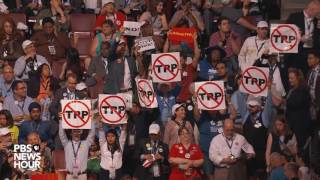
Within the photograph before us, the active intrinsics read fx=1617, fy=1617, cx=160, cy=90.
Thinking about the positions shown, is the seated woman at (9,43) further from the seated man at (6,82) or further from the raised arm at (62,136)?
the raised arm at (62,136)

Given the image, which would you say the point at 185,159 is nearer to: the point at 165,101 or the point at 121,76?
the point at 165,101

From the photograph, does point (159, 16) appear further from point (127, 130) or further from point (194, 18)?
point (127, 130)

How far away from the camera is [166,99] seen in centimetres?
2469

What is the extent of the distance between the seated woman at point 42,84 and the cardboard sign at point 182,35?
6.85 feet

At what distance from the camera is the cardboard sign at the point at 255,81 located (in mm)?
24312

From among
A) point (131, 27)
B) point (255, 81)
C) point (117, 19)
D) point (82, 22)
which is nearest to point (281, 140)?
point (255, 81)

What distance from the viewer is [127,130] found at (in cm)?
2441

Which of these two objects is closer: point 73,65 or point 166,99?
point 166,99

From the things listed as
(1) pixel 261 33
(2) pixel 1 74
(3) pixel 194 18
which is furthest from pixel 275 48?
(2) pixel 1 74

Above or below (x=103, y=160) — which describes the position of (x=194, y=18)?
above

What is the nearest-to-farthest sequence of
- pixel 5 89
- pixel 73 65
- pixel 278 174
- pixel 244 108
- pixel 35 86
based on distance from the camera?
pixel 278 174
pixel 244 108
pixel 5 89
pixel 35 86
pixel 73 65

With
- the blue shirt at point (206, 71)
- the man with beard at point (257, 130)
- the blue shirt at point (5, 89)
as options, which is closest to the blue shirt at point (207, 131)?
the man with beard at point (257, 130)

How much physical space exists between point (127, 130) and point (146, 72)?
1.25 m

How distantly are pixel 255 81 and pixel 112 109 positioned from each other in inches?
86.5
